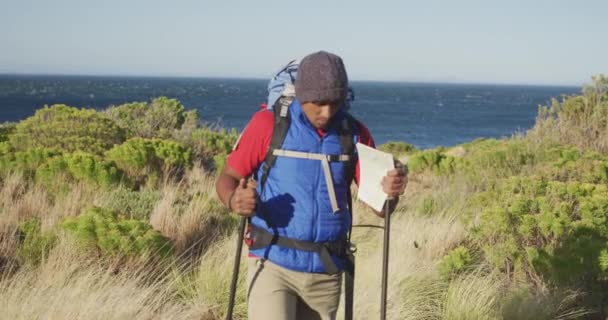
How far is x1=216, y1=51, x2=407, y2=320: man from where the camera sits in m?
2.88

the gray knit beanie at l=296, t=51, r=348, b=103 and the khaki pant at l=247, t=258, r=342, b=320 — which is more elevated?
the gray knit beanie at l=296, t=51, r=348, b=103

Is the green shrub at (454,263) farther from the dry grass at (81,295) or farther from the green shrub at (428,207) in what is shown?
the green shrub at (428,207)

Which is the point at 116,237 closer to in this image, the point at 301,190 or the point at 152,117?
the point at 301,190

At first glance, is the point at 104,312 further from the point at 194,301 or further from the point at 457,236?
the point at 457,236

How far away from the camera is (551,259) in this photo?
231 inches

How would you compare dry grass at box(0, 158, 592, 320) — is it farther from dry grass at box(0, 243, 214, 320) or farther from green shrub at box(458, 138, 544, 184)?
green shrub at box(458, 138, 544, 184)

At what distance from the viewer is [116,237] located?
17.4ft

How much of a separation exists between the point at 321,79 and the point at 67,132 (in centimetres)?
902

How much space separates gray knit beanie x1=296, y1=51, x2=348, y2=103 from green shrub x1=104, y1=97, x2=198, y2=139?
1208 cm

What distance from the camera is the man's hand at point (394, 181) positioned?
9.48 feet

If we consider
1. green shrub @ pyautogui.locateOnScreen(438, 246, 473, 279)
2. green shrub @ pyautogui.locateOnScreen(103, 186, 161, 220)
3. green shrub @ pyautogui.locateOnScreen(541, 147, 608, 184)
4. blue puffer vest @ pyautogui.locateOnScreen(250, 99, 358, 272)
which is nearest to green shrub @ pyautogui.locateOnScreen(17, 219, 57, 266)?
green shrub @ pyautogui.locateOnScreen(103, 186, 161, 220)

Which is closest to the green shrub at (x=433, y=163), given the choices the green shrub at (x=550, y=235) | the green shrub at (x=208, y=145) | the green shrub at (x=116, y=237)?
the green shrub at (x=208, y=145)

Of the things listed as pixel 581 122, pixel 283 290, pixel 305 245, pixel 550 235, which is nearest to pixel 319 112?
pixel 305 245

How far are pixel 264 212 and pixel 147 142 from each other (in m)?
7.95
